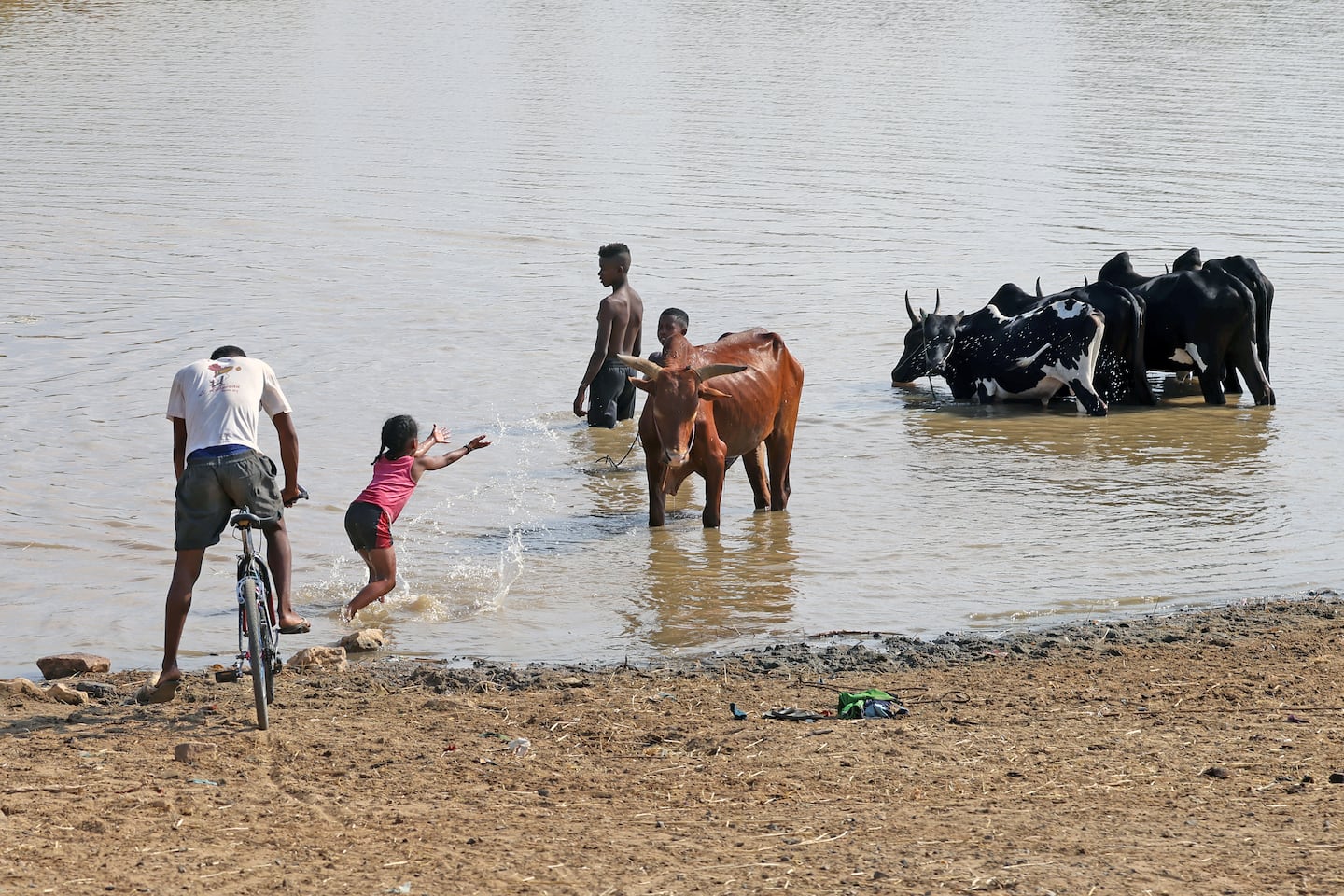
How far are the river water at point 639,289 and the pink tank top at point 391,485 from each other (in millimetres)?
644

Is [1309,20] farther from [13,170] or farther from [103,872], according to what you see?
[103,872]

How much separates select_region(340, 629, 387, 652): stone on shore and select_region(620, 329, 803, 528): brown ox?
2.56 metres

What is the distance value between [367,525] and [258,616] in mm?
1960

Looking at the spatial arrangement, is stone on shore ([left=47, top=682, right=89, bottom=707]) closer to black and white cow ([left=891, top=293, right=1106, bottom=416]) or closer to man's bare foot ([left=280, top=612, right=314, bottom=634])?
man's bare foot ([left=280, top=612, right=314, bottom=634])

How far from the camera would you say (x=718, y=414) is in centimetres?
1096

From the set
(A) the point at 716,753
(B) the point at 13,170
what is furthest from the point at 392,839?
(B) the point at 13,170

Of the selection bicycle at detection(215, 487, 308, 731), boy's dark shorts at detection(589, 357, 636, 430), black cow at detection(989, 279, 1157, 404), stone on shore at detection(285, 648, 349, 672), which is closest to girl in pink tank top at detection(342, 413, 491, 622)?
stone on shore at detection(285, 648, 349, 672)

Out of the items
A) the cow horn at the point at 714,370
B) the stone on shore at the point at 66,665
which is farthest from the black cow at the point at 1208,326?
the stone on shore at the point at 66,665

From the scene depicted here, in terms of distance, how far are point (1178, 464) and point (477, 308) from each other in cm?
918

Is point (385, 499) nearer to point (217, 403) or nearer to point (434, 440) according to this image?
point (434, 440)

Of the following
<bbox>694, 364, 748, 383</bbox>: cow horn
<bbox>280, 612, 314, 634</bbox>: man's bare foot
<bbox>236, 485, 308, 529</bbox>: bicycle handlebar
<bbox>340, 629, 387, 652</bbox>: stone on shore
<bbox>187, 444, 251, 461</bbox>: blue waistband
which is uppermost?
<bbox>694, 364, 748, 383</bbox>: cow horn

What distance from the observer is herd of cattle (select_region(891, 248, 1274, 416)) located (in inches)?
606

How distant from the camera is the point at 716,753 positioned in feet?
21.6

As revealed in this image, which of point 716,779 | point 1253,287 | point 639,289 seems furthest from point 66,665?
point 639,289
